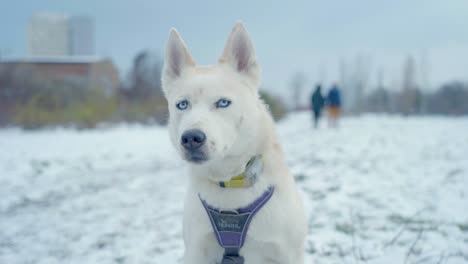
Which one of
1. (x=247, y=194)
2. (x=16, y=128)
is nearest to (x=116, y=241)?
(x=247, y=194)

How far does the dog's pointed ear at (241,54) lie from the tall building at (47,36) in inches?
2482

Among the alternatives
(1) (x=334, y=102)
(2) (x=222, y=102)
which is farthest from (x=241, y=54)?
(1) (x=334, y=102)

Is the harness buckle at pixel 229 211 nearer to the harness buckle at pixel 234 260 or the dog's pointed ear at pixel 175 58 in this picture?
the harness buckle at pixel 234 260

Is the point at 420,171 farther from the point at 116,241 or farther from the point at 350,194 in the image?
the point at 116,241

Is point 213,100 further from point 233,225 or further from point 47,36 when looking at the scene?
point 47,36

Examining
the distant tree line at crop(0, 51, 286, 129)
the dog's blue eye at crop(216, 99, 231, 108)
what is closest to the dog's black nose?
the dog's blue eye at crop(216, 99, 231, 108)

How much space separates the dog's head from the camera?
72.1 inches

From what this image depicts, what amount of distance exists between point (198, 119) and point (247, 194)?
0.55 metres

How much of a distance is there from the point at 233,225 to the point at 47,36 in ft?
218

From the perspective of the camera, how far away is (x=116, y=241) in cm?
355

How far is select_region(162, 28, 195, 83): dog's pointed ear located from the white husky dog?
0.72 ft

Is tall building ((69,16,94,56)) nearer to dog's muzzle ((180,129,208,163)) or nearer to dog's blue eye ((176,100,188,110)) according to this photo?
dog's blue eye ((176,100,188,110))

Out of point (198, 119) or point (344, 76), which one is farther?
point (344, 76)

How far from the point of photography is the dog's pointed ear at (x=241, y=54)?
224cm
